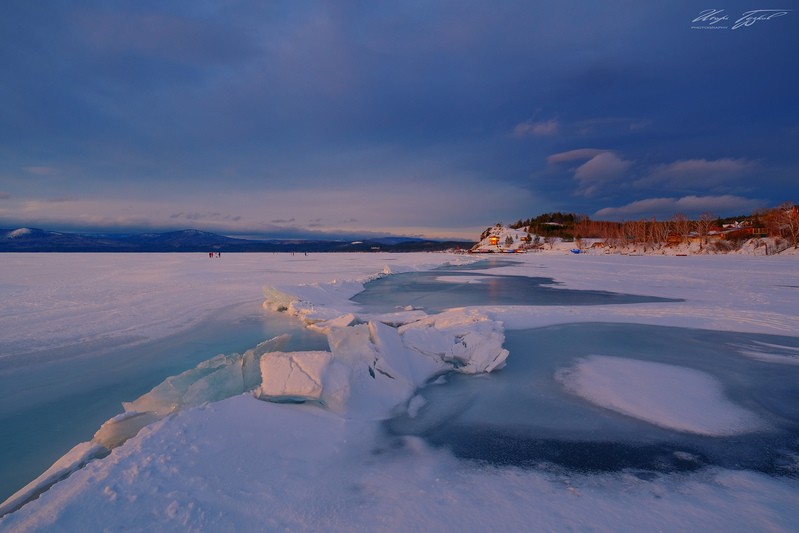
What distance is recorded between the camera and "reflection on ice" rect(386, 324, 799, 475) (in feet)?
10.6

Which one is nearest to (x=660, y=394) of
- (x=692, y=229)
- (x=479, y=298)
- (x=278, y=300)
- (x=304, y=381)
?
(x=304, y=381)

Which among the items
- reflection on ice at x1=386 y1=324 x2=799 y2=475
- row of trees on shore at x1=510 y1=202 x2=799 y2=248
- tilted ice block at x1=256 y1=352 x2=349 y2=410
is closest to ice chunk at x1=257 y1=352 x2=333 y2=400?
tilted ice block at x1=256 y1=352 x2=349 y2=410

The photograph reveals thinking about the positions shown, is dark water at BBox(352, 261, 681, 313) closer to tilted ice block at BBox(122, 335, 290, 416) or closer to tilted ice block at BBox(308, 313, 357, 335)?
tilted ice block at BBox(308, 313, 357, 335)

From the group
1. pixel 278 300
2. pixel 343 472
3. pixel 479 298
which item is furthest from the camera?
pixel 479 298

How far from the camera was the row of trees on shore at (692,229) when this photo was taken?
2019 inches

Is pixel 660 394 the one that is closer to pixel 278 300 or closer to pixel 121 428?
pixel 121 428

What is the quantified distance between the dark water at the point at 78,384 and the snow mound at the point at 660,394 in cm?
432

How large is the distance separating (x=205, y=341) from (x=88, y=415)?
3.11 m

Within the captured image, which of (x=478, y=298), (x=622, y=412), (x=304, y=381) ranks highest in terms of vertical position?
(x=304, y=381)

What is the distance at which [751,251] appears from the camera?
49500mm

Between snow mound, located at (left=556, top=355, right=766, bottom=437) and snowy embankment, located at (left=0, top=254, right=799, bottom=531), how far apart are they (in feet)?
0.08

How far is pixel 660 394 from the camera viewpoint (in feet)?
15.0

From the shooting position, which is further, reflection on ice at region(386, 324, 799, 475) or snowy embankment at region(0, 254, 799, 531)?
reflection on ice at region(386, 324, 799, 475)

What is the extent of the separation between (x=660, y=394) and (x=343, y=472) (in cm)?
386
